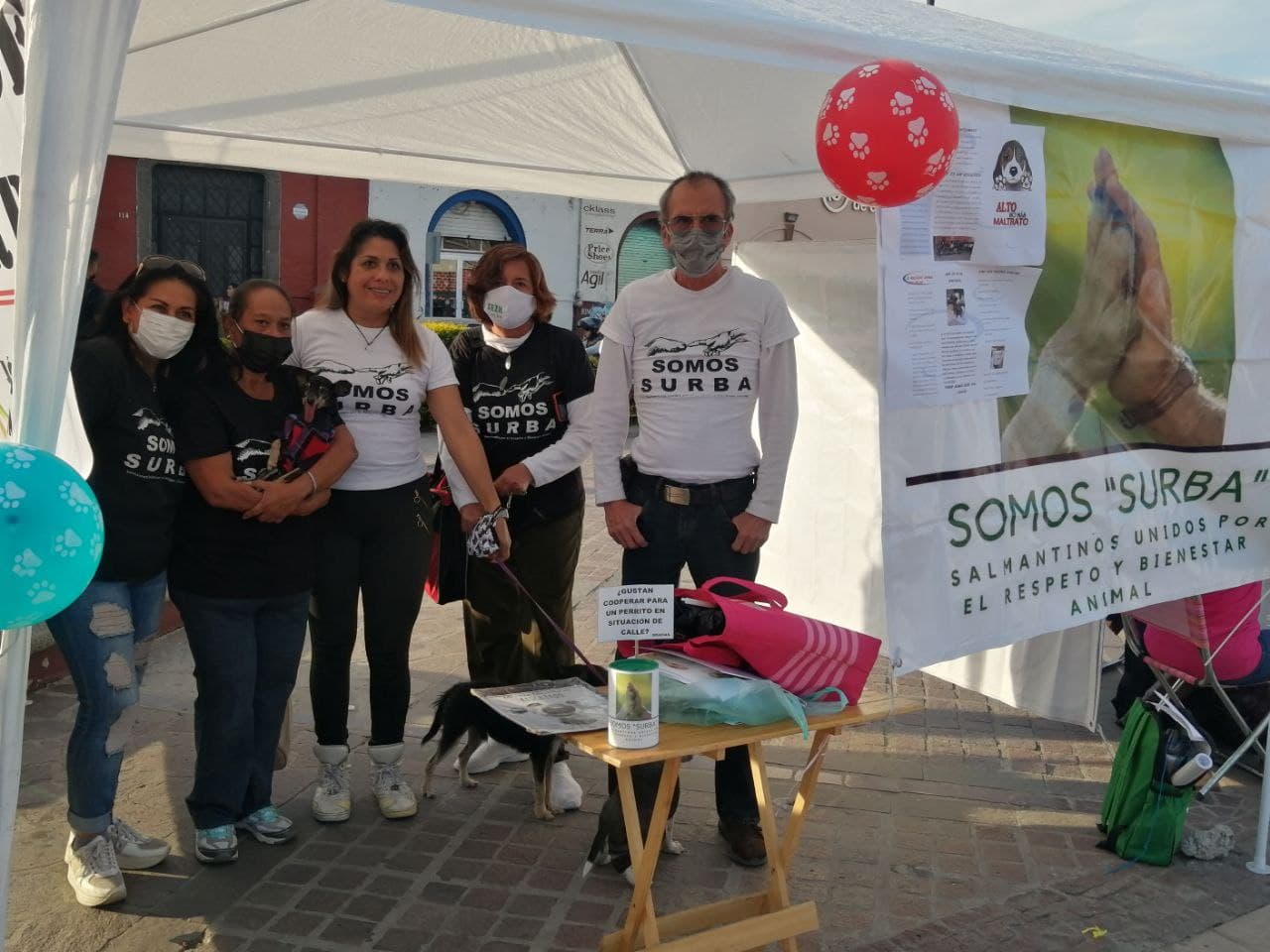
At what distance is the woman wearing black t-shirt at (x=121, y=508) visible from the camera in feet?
9.82

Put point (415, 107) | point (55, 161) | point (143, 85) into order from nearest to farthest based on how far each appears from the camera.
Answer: point (55, 161)
point (143, 85)
point (415, 107)

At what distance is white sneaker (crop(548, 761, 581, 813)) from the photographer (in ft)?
12.8

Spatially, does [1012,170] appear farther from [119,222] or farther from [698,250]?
[119,222]

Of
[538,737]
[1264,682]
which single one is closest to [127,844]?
[538,737]

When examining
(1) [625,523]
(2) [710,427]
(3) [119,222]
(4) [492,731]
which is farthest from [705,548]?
(3) [119,222]

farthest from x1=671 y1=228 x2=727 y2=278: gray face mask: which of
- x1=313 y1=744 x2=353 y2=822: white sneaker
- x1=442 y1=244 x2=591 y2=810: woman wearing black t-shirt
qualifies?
x1=313 y1=744 x2=353 y2=822: white sneaker

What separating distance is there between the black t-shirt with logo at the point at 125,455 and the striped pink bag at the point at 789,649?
1498 mm

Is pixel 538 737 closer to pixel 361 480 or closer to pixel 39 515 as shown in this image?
pixel 361 480

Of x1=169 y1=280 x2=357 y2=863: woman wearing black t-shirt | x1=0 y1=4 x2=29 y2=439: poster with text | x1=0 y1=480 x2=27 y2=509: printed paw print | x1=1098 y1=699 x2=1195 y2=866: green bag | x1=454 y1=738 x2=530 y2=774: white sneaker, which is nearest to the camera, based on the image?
x1=0 y1=480 x2=27 y2=509: printed paw print

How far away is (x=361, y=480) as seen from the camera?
11.6 feet

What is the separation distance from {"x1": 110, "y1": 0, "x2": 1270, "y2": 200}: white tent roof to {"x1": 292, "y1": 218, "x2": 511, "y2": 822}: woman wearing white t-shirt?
0.86 m

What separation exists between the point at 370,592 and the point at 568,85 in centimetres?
212

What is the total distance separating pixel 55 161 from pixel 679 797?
9.40ft

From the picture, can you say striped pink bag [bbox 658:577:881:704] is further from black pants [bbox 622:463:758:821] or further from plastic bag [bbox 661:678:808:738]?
black pants [bbox 622:463:758:821]
